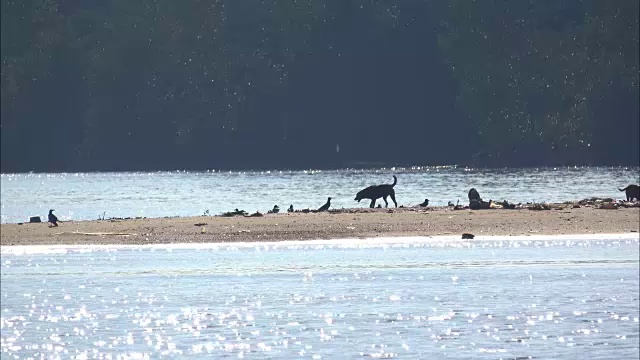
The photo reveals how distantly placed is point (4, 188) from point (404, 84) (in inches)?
1681

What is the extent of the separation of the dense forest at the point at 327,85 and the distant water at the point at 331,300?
77793 mm

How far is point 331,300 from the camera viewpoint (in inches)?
1040

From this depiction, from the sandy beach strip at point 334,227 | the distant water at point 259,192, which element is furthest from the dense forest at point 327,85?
the sandy beach strip at point 334,227

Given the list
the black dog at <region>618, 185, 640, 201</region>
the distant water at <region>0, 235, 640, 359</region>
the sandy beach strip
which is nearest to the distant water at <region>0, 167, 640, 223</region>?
the black dog at <region>618, 185, 640, 201</region>

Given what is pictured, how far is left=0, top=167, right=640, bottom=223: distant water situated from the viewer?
58.6 m

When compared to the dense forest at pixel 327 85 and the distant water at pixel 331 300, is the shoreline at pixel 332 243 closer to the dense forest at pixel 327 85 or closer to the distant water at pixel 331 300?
the distant water at pixel 331 300

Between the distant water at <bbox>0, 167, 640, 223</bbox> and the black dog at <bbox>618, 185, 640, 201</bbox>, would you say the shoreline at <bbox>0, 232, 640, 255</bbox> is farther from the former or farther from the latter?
the distant water at <bbox>0, 167, 640, 223</bbox>

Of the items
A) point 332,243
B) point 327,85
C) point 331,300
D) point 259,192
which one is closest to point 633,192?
point 332,243

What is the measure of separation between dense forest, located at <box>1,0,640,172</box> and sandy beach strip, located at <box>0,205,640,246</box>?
224 feet

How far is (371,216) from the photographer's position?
4356 cm

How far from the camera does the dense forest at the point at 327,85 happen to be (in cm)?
11794

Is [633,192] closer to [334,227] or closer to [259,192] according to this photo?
[334,227]

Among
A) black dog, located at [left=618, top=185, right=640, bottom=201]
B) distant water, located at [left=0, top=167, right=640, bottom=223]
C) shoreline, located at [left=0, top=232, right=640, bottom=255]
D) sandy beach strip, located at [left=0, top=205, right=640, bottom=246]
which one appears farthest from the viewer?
distant water, located at [left=0, top=167, right=640, bottom=223]

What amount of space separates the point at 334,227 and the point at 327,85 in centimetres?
9085
